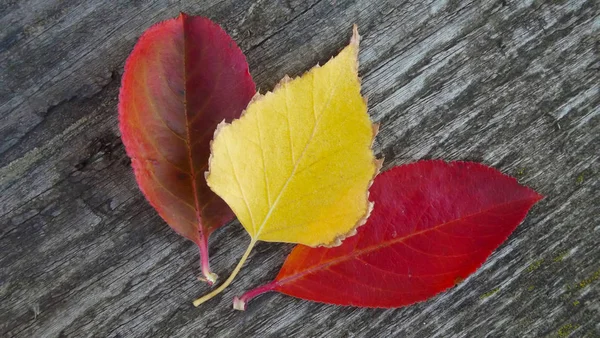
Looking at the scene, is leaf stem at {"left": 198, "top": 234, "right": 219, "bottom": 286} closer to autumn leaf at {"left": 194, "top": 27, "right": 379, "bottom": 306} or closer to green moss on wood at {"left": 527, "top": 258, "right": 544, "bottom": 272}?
autumn leaf at {"left": 194, "top": 27, "right": 379, "bottom": 306}

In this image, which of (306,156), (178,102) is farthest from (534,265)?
(178,102)

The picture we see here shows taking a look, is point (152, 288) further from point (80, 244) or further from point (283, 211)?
point (283, 211)

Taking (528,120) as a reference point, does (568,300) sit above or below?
below

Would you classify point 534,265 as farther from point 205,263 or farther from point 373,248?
point 205,263

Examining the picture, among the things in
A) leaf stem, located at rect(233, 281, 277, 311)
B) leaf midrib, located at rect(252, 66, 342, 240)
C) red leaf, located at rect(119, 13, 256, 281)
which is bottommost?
leaf stem, located at rect(233, 281, 277, 311)

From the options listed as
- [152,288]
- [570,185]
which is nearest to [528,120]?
[570,185]

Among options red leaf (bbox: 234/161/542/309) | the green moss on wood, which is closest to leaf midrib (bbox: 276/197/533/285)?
red leaf (bbox: 234/161/542/309)

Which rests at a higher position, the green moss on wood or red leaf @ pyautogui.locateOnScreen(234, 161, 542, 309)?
red leaf @ pyautogui.locateOnScreen(234, 161, 542, 309)
